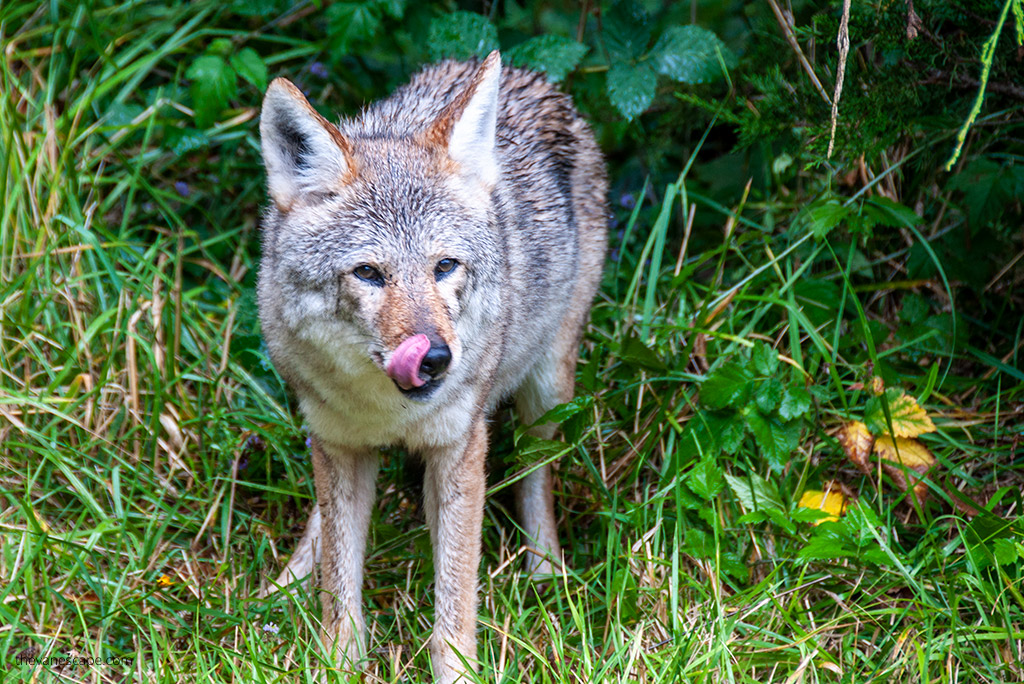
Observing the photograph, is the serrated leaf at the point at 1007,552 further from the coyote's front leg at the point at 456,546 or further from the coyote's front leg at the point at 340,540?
the coyote's front leg at the point at 340,540

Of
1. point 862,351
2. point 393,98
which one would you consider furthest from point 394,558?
point 862,351

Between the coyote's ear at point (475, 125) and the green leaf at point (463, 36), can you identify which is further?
the green leaf at point (463, 36)

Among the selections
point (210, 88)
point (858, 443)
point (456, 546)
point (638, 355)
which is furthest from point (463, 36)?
point (858, 443)

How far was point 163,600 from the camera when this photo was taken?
3.82m

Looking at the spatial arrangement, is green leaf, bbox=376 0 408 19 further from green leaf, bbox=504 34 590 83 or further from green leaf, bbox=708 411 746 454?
green leaf, bbox=708 411 746 454

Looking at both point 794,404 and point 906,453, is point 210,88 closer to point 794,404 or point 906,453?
point 794,404

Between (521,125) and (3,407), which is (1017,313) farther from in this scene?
(3,407)

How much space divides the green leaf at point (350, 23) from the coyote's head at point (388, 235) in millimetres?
1447

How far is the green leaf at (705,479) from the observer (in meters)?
3.86

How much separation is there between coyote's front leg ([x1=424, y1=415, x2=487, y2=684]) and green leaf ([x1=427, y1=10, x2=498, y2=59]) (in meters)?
1.97

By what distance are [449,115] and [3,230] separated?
252 cm

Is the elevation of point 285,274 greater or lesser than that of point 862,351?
greater

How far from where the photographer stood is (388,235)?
3125 millimetres

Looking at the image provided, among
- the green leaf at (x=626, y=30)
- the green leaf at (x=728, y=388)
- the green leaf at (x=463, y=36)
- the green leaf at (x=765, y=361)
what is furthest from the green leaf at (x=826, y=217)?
the green leaf at (x=463, y=36)
